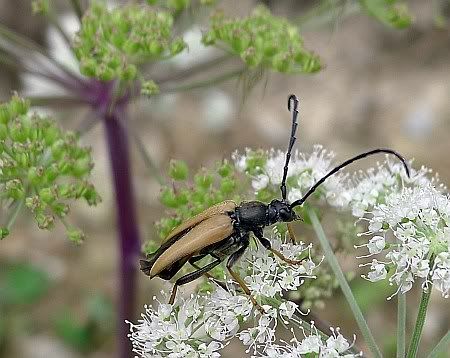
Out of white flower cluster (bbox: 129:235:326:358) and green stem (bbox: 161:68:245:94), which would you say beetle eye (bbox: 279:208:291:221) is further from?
green stem (bbox: 161:68:245:94)

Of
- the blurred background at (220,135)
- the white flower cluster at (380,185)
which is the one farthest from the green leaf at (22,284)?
the white flower cluster at (380,185)

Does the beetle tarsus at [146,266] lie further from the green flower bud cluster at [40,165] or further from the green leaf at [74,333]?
the green leaf at [74,333]

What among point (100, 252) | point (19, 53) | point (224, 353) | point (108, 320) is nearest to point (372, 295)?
point (224, 353)

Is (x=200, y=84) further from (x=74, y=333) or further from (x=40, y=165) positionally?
(x=74, y=333)

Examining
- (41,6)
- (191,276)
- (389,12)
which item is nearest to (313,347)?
(191,276)

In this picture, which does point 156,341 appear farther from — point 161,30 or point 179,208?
point 161,30

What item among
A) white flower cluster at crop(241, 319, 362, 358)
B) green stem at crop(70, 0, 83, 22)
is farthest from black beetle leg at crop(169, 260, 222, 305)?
green stem at crop(70, 0, 83, 22)
